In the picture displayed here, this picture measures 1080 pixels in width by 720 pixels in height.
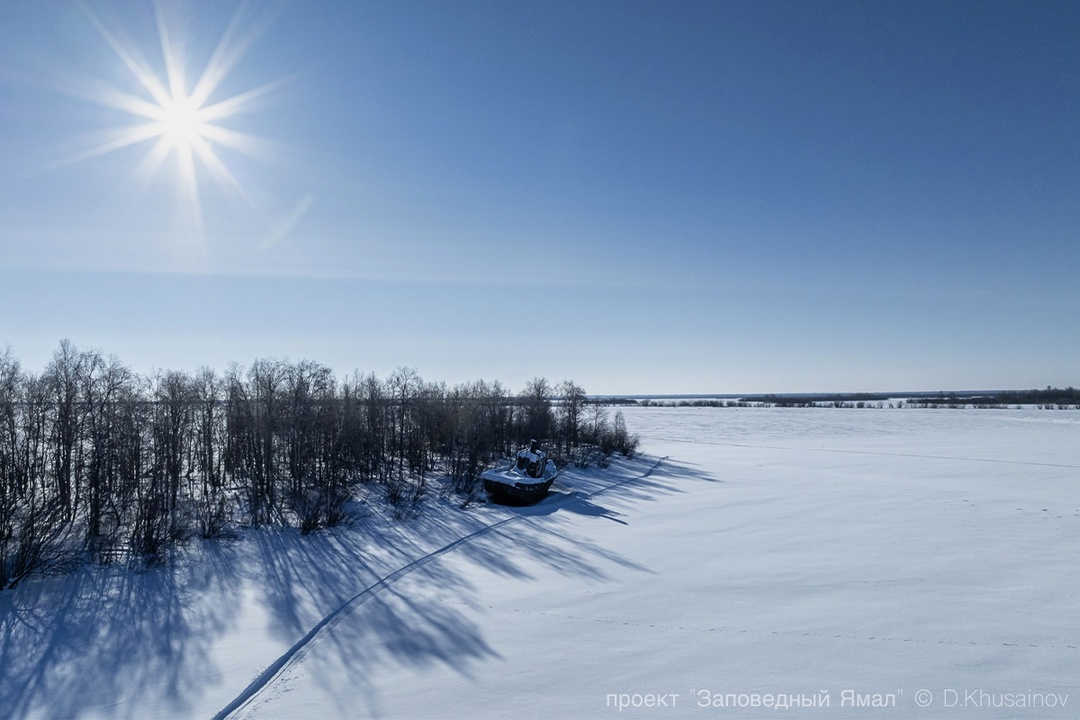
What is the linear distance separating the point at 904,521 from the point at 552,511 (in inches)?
401

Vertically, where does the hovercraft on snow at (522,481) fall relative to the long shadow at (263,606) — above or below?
above

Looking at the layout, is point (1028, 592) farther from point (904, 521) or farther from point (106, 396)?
point (106, 396)

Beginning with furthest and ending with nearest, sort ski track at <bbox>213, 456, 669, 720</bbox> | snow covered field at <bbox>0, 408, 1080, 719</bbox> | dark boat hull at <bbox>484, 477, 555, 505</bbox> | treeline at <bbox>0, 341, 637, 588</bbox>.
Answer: dark boat hull at <bbox>484, 477, 555, 505</bbox> → treeline at <bbox>0, 341, 637, 588</bbox> → ski track at <bbox>213, 456, 669, 720</bbox> → snow covered field at <bbox>0, 408, 1080, 719</bbox>

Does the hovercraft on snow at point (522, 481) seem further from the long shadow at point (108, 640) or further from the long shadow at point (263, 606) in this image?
the long shadow at point (108, 640)

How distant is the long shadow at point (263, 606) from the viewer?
7121 millimetres

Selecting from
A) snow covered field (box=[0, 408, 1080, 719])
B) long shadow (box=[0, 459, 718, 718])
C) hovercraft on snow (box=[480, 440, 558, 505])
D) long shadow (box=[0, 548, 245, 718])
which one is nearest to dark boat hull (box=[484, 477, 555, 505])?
hovercraft on snow (box=[480, 440, 558, 505])

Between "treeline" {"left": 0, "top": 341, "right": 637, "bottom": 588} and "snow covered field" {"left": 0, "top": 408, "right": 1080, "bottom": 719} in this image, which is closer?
"snow covered field" {"left": 0, "top": 408, "right": 1080, "bottom": 719}

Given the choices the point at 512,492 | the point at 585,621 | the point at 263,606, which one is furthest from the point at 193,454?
the point at 585,621

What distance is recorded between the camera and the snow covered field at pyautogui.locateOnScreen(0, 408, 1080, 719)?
256 inches

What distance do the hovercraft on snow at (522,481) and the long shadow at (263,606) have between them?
413 centimetres

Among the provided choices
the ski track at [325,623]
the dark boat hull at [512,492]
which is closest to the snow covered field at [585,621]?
the ski track at [325,623]

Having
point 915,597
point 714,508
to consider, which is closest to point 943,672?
point 915,597

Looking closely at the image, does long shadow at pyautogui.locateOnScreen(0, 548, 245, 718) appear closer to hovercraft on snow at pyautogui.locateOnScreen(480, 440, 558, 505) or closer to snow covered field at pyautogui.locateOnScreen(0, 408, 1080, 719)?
snow covered field at pyautogui.locateOnScreen(0, 408, 1080, 719)

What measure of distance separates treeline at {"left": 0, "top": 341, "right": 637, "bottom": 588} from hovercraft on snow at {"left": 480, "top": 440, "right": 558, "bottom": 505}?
1.73 metres
